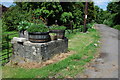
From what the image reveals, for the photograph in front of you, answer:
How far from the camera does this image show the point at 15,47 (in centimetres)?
569

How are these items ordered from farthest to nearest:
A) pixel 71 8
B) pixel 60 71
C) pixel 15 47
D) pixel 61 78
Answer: pixel 71 8, pixel 15 47, pixel 60 71, pixel 61 78

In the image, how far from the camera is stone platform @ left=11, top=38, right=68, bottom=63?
5.04 metres

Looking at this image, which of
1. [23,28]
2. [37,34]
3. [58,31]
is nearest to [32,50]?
[37,34]

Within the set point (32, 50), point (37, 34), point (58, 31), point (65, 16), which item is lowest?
point (32, 50)

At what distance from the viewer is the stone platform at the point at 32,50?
5.04 m

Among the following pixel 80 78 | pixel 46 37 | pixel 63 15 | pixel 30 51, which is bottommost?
pixel 80 78

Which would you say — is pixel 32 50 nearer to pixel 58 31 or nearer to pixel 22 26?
pixel 22 26

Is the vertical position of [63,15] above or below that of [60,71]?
above

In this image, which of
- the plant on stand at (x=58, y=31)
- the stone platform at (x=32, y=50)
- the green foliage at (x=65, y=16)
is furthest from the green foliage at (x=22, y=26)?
the green foliage at (x=65, y=16)

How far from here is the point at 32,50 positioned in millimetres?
5086

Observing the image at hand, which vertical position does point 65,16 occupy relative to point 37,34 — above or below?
above

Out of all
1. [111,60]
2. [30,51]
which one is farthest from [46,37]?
[111,60]

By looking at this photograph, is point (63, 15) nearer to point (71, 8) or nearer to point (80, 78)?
point (71, 8)

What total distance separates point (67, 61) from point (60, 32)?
1.58m
